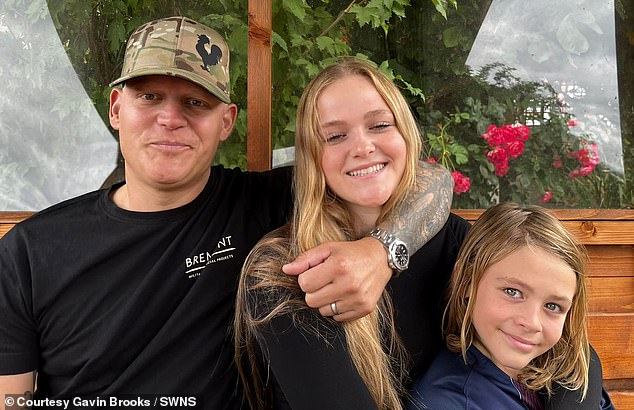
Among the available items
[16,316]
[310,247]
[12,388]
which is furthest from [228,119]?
[12,388]

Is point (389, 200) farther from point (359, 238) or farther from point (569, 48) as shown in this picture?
point (569, 48)

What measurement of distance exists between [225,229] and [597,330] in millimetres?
1369

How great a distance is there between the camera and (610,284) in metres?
2.36

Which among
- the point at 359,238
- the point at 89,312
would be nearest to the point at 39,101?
the point at 89,312

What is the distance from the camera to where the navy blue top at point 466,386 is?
63.9 inches

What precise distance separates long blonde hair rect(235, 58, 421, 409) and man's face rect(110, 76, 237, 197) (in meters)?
0.28

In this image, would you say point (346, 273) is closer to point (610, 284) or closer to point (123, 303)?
point (123, 303)

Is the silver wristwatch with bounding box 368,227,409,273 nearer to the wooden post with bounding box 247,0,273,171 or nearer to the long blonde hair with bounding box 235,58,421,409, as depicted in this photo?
the long blonde hair with bounding box 235,58,421,409

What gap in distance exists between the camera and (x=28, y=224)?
1.84 m

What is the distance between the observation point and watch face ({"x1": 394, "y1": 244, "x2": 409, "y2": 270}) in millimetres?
1648

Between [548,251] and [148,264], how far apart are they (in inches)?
41.9

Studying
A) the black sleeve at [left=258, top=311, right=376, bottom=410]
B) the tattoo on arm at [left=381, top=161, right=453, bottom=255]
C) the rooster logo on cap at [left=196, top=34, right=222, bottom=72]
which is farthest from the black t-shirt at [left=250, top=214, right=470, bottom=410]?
the rooster logo on cap at [left=196, top=34, right=222, bottom=72]

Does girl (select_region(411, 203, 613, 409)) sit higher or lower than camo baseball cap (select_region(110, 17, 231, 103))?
lower

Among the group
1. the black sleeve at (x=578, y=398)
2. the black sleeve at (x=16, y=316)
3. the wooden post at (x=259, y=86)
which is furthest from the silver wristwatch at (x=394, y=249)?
the black sleeve at (x=16, y=316)
